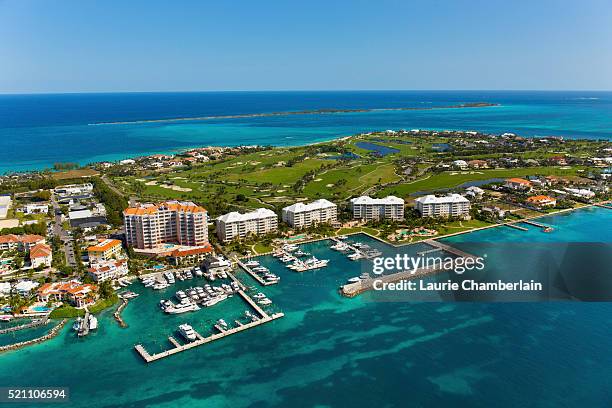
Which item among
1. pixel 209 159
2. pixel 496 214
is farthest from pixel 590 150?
pixel 209 159

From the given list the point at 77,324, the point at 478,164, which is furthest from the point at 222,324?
the point at 478,164

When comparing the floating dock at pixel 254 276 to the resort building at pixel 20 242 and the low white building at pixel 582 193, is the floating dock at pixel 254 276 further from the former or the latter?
the low white building at pixel 582 193

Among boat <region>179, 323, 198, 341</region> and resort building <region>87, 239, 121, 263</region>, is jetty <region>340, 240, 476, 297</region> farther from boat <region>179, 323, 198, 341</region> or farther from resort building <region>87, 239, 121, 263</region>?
resort building <region>87, 239, 121, 263</region>

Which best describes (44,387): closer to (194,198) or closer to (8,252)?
(8,252)

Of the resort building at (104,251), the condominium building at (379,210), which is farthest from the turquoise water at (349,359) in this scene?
the condominium building at (379,210)

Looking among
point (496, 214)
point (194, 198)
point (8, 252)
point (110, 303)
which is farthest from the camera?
point (194, 198)

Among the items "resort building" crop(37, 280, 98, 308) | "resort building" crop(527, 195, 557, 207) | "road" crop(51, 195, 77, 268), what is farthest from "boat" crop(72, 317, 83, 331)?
"resort building" crop(527, 195, 557, 207)
